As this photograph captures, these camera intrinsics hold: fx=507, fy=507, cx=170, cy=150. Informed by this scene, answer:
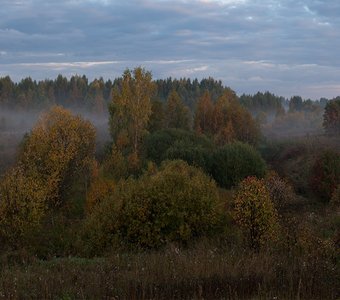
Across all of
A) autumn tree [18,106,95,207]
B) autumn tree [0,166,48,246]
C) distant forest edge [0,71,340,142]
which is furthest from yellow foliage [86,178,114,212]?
distant forest edge [0,71,340,142]

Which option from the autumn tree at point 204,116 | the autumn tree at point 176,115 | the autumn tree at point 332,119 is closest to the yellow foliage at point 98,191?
the autumn tree at point 176,115

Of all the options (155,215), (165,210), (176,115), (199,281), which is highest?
(176,115)

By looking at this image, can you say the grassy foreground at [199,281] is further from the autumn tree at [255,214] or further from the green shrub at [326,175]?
the green shrub at [326,175]

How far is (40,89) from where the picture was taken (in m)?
139

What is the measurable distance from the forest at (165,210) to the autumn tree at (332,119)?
17 centimetres

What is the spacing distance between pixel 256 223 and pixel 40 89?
12946cm

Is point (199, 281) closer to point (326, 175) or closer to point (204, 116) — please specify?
point (326, 175)

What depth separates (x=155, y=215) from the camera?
77.8 feet

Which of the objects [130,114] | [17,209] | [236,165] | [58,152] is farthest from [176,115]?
[17,209]

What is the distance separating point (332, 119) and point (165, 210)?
55.9 metres

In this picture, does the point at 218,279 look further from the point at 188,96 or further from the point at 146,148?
the point at 188,96

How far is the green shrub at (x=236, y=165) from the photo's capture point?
43.7 m

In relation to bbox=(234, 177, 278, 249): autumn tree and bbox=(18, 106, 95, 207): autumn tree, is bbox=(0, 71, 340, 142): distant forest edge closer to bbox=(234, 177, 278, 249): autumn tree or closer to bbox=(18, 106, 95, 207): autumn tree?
bbox=(18, 106, 95, 207): autumn tree

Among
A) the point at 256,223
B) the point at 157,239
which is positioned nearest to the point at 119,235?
the point at 157,239
